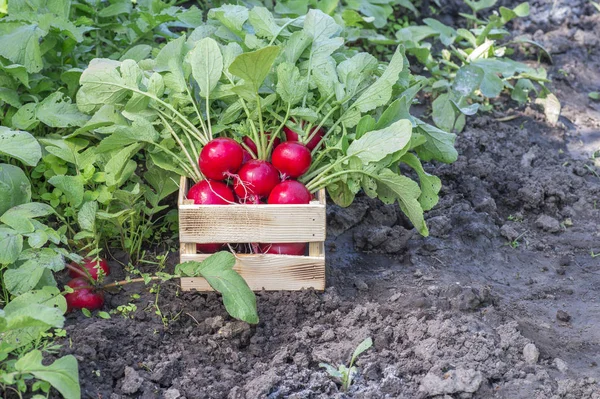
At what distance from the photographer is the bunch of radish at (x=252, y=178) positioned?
3.02 metres

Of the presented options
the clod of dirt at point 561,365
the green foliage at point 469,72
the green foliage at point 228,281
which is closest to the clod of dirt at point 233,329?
the green foliage at point 228,281

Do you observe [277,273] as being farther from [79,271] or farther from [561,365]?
[561,365]

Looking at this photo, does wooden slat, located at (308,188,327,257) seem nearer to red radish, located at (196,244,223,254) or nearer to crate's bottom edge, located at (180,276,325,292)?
crate's bottom edge, located at (180,276,325,292)

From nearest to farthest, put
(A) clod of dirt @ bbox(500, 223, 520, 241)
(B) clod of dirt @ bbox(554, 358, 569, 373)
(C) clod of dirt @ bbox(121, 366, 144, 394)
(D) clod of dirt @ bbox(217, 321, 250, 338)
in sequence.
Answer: (C) clod of dirt @ bbox(121, 366, 144, 394)
(B) clod of dirt @ bbox(554, 358, 569, 373)
(D) clod of dirt @ bbox(217, 321, 250, 338)
(A) clod of dirt @ bbox(500, 223, 520, 241)

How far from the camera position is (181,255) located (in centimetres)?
303

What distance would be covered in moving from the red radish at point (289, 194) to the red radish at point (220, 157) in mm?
185

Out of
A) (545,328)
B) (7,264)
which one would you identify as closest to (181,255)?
(7,264)

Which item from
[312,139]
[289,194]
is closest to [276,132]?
[312,139]

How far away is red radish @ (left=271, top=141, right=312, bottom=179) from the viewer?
305cm

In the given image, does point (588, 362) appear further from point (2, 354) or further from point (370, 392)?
point (2, 354)

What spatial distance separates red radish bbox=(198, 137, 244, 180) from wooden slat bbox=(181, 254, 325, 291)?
0.33m

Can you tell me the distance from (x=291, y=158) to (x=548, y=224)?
1.48m

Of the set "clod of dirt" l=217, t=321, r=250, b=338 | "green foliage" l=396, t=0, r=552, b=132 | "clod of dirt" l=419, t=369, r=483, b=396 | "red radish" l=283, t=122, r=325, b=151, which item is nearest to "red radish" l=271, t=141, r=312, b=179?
"red radish" l=283, t=122, r=325, b=151

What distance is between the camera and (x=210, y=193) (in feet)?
9.94
